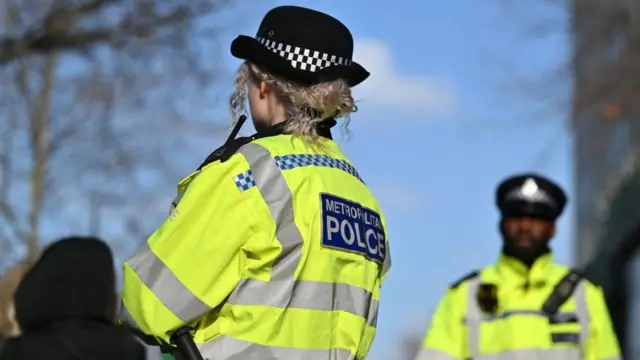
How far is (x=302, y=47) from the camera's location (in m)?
3.96

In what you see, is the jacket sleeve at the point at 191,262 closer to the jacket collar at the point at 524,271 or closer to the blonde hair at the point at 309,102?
the blonde hair at the point at 309,102

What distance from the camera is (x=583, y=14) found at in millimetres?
14852

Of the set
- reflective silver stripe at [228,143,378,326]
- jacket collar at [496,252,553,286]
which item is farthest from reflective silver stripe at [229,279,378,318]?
jacket collar at [496,252,553,286]

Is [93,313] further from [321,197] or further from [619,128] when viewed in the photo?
[619,128]

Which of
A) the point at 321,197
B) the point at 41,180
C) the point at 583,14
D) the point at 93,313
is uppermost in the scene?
the point at 583,14

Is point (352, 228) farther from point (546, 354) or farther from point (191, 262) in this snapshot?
point (546, 354)

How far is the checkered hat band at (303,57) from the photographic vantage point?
3.95 meters

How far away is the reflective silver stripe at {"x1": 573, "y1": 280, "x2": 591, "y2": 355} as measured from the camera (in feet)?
21.8

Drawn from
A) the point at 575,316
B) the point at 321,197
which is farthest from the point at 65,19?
the point at 321,197

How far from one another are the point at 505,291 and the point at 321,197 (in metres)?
3.17

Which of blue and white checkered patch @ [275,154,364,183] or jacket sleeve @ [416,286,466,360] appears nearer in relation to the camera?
blue and white checkered patch @ [275,154,364,183]

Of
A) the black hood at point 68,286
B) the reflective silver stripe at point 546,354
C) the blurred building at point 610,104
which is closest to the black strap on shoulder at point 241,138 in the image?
the black hood at point 68,286

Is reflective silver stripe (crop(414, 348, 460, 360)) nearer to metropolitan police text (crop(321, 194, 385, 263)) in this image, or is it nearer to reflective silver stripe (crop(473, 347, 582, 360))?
reflective silver stripe (crop(473, 347, 582, 360))

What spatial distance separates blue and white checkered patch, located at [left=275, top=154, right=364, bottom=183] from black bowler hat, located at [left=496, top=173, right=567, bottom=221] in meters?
3.04
